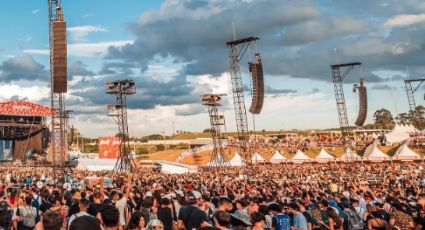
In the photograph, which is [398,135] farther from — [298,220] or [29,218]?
[29,218]

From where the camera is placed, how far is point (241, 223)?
630cm

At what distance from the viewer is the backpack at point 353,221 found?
8844mm

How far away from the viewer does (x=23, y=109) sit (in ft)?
289

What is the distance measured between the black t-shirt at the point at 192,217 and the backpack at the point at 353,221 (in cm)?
388

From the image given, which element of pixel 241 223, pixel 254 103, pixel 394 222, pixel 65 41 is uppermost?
pixel 65 41

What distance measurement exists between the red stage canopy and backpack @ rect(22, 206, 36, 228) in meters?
83.5

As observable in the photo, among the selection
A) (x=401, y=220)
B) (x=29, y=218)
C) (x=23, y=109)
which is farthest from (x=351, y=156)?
(x=23, y=109)

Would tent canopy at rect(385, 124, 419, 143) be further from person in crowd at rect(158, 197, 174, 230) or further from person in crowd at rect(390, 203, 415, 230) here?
person in crowd at rect(158, 197, 174, 230)

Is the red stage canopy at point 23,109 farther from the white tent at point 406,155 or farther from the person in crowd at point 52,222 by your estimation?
the person in crowd at point 52,222

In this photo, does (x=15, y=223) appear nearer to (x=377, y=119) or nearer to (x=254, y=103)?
(x=254, y=103)

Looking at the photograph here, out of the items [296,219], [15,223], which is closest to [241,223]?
[296,219]

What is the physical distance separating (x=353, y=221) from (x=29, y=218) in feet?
23.2

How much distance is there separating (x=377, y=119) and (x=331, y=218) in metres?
148

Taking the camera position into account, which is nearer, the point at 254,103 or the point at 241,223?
the point at 241,223
